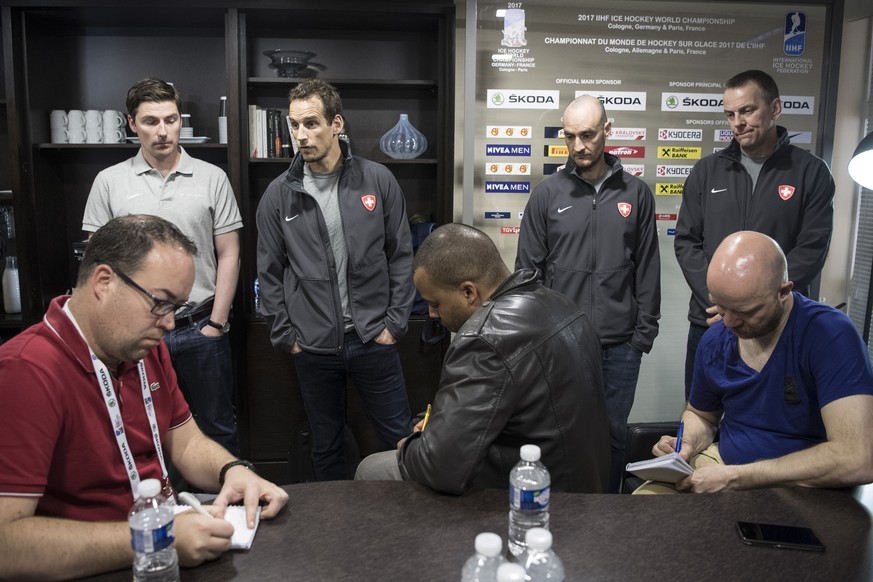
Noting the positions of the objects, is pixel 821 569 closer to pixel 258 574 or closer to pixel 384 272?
pixel 258 574

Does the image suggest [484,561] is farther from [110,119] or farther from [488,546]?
[110,119]

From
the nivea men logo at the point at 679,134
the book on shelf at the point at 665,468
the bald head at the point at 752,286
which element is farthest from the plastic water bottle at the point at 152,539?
the nivea men logo at the point at 679,134

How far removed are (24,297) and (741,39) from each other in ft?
12.5

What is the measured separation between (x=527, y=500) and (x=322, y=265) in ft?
5.93

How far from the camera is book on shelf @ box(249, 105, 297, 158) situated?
3.49 meters

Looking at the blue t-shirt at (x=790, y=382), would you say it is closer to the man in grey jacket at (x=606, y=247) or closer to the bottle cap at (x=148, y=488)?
the man in grey jacket at (x=606, y=247)

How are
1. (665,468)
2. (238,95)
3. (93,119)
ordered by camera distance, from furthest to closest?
(93,119) → (238,95) → (665,468)

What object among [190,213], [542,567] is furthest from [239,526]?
[190,213]

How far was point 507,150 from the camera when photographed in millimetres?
3635

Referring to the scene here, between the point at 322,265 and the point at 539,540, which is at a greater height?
the point at 322,265

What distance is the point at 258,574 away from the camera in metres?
1.23

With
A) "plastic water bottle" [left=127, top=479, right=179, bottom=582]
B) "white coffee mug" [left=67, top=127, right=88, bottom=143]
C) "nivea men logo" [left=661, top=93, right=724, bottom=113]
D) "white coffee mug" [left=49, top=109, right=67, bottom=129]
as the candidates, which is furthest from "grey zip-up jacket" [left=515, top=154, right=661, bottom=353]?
"white coffee mug" [left=49, top=109, right=67, bottom=129]

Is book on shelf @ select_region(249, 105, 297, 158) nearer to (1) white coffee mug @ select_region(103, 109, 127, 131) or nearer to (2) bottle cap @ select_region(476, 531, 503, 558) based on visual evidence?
(1) white coffee mug @ select_region(103, 109, 127, 131)

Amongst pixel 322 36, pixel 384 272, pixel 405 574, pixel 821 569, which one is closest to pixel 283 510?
pixel 405 574
